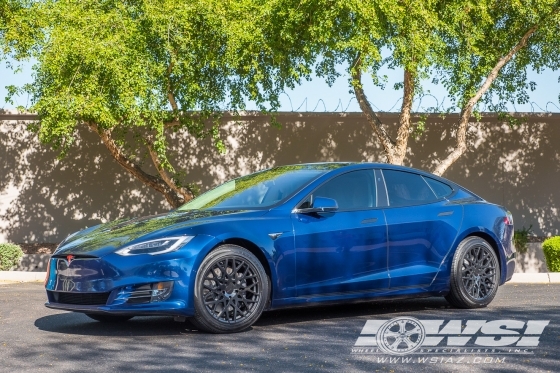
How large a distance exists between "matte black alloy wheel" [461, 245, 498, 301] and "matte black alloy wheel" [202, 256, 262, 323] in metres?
2.54

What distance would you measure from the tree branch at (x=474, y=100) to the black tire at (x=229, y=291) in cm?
1149

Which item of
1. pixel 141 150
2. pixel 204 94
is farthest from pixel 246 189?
pixel 141 150

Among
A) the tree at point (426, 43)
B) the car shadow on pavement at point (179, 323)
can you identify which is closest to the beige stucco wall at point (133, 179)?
the tree at point (426, 43)

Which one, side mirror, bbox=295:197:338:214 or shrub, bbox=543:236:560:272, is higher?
side mirror, bbox=295:197:338:214

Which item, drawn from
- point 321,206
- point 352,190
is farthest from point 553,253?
point 321,206

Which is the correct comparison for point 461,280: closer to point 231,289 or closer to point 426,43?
point 231,289

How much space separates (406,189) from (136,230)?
9.30 ft

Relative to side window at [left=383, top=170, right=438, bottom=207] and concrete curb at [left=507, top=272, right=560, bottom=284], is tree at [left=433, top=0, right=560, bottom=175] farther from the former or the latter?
side window at [left=383, top=170, right=438, bottom=207]

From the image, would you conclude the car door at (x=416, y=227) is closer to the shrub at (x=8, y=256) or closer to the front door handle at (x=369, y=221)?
the front door handle at (x=369, y=221)

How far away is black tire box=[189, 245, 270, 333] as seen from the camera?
7.47m

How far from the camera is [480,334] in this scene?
24.5 feet

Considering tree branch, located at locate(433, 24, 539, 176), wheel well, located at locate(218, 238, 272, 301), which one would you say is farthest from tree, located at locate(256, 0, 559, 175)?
wheel well, located at locate(218, 238, 272, 301)

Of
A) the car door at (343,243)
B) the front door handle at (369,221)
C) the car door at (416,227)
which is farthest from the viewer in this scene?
the car door at (416,227)

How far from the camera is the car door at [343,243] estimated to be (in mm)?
8078
